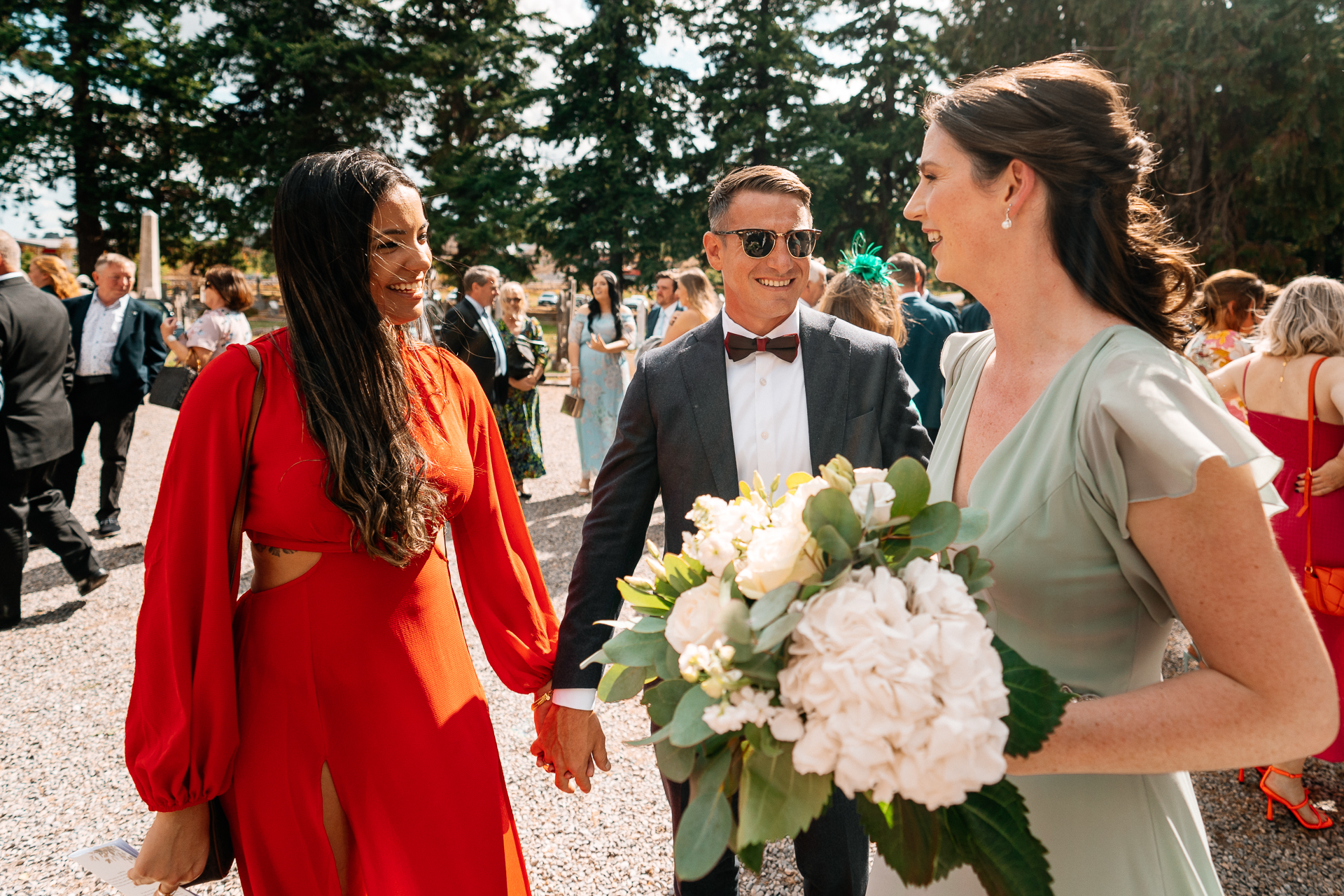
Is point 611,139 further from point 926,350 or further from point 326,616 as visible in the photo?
point 326,616

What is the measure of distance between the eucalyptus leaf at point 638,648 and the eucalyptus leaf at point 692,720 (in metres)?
0.15

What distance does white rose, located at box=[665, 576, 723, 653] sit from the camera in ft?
3.47

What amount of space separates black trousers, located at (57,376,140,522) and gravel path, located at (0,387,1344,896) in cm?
143

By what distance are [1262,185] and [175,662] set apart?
20.3m

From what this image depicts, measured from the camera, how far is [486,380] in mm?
7832

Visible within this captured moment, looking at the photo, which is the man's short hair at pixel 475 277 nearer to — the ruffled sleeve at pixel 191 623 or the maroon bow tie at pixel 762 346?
the maroon bow tie at pixel 762 346

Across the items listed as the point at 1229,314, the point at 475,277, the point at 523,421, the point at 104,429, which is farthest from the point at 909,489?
the point at 104,429

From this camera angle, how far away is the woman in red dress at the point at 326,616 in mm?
1688

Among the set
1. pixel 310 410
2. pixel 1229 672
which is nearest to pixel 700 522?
pixel 1229 672

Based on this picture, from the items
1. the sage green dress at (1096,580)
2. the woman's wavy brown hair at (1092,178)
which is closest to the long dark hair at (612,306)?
the woman's wavy brown hair at (1092,178)

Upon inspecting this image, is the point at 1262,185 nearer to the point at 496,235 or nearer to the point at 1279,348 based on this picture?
the point at 1279,348

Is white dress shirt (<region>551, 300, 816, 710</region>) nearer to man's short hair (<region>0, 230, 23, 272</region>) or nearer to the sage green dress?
the sage green dress

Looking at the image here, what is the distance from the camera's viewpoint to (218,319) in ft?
24.0

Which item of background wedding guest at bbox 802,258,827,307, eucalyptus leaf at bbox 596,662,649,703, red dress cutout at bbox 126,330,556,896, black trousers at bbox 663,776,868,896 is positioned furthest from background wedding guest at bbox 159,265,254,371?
eucalyptus leaf at bbox 596,662,649,703
